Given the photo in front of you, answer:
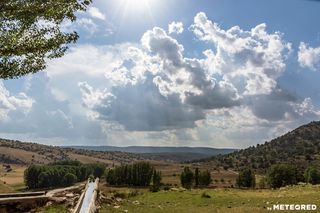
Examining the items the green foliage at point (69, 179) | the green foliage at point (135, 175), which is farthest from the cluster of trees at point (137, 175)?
the green foliage at point (69, 179)

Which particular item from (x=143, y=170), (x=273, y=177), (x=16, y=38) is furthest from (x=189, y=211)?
(x=143, y=170)

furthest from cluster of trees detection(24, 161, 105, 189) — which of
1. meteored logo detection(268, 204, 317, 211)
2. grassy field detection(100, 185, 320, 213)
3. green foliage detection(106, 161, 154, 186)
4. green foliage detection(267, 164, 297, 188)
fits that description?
meteored logo detection(268, 204, 317, 211)

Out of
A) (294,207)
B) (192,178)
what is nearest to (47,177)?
(192,178)

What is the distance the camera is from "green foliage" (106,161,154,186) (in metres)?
146

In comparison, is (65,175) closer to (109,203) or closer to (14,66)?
(109,203)

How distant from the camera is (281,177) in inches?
5025

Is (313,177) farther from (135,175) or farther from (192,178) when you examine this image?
(135,175)

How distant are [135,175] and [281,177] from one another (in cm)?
5021

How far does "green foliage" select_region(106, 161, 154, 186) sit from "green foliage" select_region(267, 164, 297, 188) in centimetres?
4201

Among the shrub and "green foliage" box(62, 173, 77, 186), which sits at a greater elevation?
the shrub

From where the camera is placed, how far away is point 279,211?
29.2 metres

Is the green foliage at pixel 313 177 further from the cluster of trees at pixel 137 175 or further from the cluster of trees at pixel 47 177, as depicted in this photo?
the cluster of trees at pixel 47 177

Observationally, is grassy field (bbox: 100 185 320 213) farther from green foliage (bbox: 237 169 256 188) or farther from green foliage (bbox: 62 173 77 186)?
green foliage (bbox: 62 173 77 186)

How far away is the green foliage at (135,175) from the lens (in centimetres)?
14650
